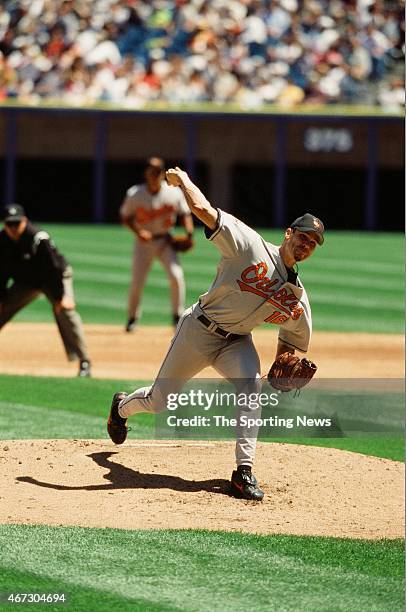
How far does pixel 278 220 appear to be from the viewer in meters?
28.7

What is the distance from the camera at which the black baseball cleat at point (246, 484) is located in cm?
693

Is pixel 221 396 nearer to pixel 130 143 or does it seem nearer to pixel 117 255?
pixel 117 255

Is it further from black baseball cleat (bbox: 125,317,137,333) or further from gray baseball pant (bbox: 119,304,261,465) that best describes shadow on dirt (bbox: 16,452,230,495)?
black baseball cleat (bbox: 125,317,137,333)

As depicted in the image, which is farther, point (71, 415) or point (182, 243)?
point (182, 243)

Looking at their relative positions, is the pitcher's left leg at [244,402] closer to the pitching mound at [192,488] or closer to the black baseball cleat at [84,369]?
the pitching mound at [192,488]

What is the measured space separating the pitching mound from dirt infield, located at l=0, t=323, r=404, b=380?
148 inches

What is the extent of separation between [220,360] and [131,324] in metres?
7.77

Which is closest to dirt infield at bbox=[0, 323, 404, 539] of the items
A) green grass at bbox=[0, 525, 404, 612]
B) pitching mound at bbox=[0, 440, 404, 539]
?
pitching mound at bbox=[0, 440, 404, 539]

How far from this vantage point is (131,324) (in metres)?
14.7

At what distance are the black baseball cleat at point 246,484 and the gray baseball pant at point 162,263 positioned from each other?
7406 millimetres

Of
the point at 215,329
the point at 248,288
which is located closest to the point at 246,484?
the point at 215,329

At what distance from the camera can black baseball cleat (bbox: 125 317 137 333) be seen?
48.1 feet

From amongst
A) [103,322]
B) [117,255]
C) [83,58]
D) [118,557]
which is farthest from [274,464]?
[83,58]

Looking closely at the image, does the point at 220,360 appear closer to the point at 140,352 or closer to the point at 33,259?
the point at 33,259
